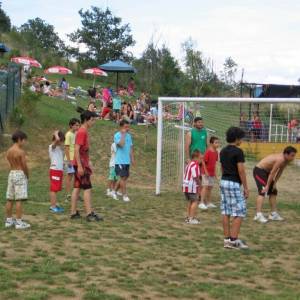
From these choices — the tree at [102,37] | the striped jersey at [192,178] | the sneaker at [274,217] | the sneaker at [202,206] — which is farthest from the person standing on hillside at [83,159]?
the tree at [102,37]

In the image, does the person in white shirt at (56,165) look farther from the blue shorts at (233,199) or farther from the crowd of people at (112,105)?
the crowd of people at (112,105)

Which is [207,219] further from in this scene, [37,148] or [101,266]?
[37,148]

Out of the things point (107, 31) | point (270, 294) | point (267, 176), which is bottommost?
point (270, 294)

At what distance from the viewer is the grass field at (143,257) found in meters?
5.61

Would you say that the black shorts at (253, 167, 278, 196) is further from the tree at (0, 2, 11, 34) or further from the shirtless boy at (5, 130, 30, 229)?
the tree at (0, 2, 11, 34)

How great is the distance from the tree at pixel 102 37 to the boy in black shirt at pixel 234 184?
51303 mm

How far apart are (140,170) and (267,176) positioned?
806cm

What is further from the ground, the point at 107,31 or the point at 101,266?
the point at 107,31

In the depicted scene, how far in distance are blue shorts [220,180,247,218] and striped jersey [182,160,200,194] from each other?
1727mm

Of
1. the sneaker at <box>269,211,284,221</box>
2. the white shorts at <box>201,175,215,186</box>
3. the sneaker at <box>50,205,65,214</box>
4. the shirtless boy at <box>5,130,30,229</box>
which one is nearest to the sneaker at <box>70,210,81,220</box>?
the sneaker at <box>50,205,65,214</box>

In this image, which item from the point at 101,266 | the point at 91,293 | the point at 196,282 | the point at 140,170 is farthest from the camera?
the point at 140,170

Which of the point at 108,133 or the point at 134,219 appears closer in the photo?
the point at 134,219

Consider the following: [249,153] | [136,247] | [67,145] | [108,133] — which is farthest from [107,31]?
[136,247]

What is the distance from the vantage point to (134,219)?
9672mm
